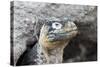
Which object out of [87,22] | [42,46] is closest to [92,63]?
[87,22]

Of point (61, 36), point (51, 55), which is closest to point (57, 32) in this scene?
point (61, 36)

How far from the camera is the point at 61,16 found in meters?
3.69

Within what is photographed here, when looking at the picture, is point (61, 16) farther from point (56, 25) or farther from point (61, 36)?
point (61, 36)

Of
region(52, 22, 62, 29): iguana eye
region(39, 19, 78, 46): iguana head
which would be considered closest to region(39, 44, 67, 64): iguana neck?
region(39, 19, 78, 46): iguana head

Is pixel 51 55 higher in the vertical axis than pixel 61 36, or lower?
lower

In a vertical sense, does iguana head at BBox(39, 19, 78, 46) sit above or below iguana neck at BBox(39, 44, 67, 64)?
above

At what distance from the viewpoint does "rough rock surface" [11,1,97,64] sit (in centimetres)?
338

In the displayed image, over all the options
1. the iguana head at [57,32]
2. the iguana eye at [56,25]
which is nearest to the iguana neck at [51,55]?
the iguana head at [57,32]

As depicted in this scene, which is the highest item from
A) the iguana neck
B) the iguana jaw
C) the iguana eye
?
the iguana eye

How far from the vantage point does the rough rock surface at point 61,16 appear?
11.1 ft

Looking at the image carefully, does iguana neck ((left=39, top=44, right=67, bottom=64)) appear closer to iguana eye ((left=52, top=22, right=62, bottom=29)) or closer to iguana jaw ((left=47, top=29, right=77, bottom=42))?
iguana jaw ((left=47, top=29, right=77, bottom=42))

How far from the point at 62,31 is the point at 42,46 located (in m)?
0.40

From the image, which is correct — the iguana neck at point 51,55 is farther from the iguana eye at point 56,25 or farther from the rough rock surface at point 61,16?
the iguana eye at point 56,25
